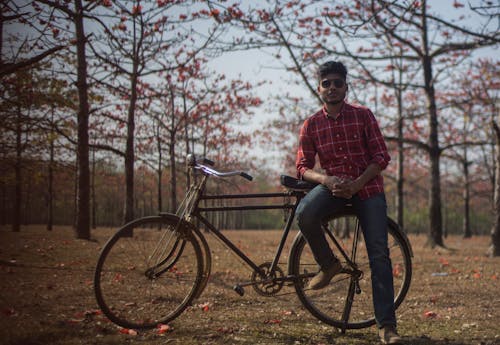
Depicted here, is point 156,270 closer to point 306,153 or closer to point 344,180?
point 306,153

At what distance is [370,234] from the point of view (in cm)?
341

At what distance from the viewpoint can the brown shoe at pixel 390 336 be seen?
317 cm

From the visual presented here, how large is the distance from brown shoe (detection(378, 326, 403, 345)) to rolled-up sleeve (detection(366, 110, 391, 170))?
4.34 feet

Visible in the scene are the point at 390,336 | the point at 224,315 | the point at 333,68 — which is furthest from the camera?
the point at 224,315

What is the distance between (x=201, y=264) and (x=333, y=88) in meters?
2.06

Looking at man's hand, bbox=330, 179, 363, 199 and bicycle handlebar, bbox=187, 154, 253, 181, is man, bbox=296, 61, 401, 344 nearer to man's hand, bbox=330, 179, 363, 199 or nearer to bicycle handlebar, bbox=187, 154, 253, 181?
man's hand, bbox=330, 179, 363, 199

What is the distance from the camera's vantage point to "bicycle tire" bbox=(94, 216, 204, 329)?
371cm

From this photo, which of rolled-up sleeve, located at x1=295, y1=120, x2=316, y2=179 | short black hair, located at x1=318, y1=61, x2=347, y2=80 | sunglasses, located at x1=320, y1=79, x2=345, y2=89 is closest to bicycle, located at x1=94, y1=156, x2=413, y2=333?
rolled-up sleeve, located at x1=295, y1=120, x2=316, y2=179

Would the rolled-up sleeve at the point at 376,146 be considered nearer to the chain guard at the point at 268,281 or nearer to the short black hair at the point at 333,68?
the short black hair at the point at 333,68

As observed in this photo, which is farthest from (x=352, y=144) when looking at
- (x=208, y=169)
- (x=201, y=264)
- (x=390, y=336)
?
(x=201, y=264)

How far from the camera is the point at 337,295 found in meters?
3.98

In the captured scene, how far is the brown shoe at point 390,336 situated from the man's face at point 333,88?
1960 millimetres

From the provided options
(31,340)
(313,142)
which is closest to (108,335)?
(31,340)

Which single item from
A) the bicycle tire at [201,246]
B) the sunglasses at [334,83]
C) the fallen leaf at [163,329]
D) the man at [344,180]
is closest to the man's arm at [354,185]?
the man at [344,180]
